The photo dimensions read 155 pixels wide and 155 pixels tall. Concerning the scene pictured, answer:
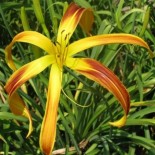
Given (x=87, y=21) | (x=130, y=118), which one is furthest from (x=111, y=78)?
(x=130, y=118)

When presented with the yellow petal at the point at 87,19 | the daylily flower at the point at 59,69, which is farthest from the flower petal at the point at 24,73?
the yellow petal at the point at 87,19

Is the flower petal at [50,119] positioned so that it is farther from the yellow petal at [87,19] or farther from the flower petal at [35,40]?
the yellow petal at [87,19]

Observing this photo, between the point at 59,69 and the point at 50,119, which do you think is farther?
the point at 59,69

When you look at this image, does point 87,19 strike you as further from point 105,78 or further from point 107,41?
point 105,78

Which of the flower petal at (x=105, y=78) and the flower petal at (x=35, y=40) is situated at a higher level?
the flower petal at (x=35, y=40)

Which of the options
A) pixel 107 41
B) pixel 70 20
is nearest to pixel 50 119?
pixel 107 41

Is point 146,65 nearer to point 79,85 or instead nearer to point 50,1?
point 79,85

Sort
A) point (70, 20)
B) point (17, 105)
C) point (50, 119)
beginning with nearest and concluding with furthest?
point (50, 119) < point (17, 105) < point (70, 20)

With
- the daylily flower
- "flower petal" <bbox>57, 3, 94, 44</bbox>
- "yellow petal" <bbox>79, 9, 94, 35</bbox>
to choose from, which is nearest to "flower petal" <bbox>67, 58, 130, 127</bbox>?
the daylily flower
